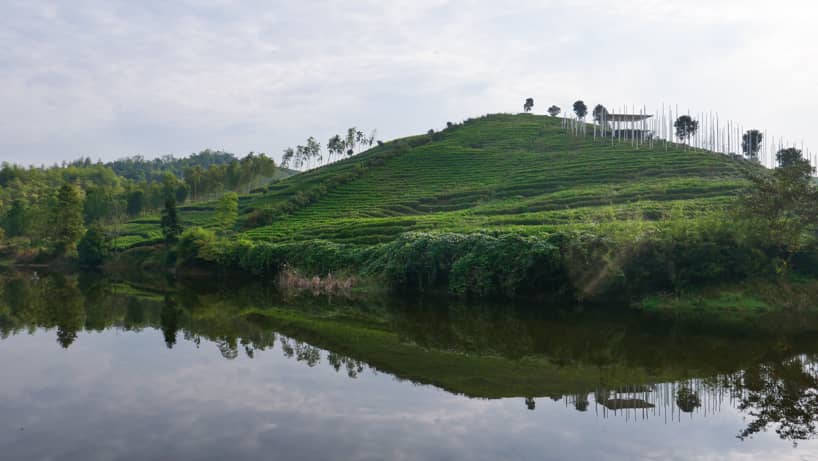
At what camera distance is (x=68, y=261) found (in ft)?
231

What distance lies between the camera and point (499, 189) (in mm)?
64625

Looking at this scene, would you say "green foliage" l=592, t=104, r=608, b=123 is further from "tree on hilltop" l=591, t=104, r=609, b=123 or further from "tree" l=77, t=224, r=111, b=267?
"tree" l=77, t=224, r=111, b=267

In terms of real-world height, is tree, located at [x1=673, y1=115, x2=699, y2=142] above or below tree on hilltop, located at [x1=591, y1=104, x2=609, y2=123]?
below

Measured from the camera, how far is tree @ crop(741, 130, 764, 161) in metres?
75.9

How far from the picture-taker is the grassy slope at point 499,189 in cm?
4553

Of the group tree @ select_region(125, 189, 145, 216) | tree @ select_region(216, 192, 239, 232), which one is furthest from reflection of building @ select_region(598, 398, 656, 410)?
tree @ select_region(125, 189, 145, 216)

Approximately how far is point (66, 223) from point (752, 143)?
89.0 metres

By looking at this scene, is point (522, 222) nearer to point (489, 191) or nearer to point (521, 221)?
point (521, 221)

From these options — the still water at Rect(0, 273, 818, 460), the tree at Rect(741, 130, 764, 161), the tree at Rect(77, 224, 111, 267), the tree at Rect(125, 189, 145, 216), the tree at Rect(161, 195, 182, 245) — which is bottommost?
the still water at Rect(0, 273, 818, 460)

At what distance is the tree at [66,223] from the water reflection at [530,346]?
43328mm

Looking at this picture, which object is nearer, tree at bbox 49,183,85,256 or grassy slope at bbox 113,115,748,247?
grassy slope at bbox 113,115,748,247

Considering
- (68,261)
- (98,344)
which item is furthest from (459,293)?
(68,261)

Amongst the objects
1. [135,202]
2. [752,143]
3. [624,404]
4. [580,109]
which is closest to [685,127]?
[752,143]

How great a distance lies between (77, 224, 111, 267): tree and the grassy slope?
3402 mm
